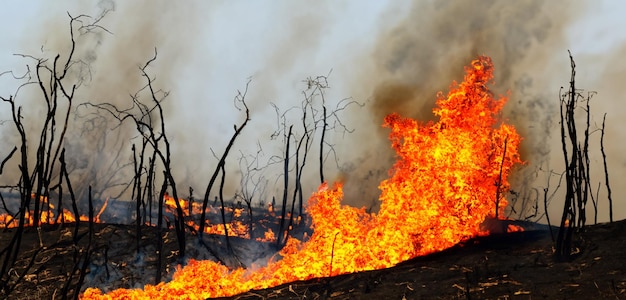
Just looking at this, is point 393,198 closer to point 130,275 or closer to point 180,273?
point 180,273

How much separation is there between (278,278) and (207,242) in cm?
592

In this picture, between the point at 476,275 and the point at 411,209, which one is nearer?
the point at 476,275

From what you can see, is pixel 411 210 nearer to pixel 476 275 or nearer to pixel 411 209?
pixel 411 209

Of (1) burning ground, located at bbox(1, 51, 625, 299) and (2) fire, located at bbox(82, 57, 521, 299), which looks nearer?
(1) burning ground, located at bbox(1, 51, 625, 299)

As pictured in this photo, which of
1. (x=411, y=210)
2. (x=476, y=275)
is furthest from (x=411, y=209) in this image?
(x=476, y=275)

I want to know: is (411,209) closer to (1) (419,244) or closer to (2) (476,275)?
(1) (419,244)

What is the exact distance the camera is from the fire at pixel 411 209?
17469mm

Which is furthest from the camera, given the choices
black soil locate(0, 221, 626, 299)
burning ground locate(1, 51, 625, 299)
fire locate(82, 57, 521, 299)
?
fire locate(82, 57, 521, 299)

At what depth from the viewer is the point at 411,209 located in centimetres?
1991

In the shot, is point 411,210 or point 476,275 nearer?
point 476,275

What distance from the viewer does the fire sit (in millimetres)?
→ 17469

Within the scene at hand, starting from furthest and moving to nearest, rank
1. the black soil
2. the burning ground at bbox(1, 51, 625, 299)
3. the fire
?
the fire < the burning ground at bbox(1, 51, 625, 299) < the black soil

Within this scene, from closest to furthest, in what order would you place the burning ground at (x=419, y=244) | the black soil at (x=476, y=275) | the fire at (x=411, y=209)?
the black soil at (x=476, y=275) → the burning ground at (x=419, y=244) → the fire at (x=411, y=209)

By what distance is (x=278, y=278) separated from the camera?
17.3m
